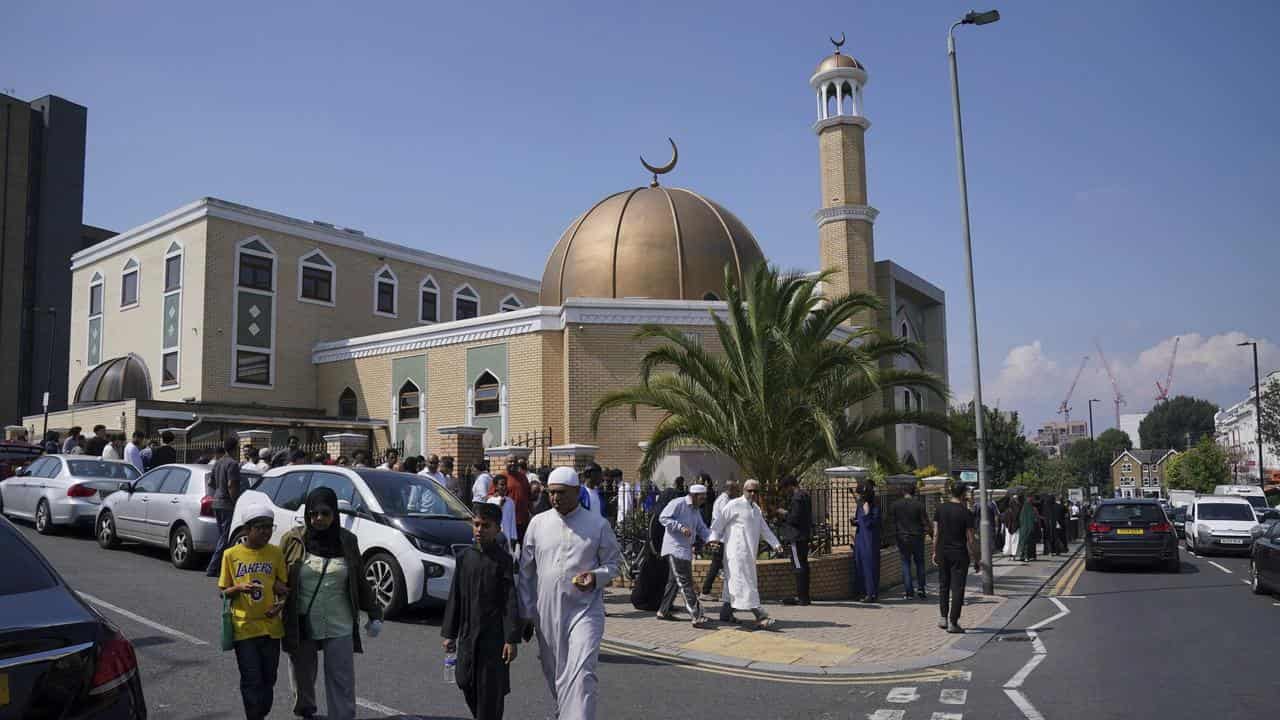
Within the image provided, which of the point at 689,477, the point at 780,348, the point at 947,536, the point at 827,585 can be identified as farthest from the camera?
the point at 689,477

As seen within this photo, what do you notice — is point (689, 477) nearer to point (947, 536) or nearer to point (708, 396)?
point (708, 396)

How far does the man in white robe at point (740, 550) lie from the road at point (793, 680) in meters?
2.22

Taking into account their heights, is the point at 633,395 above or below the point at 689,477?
above

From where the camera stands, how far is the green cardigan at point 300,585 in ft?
18.2

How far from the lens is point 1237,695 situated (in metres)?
7.41

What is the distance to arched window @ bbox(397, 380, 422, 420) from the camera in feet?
97.6

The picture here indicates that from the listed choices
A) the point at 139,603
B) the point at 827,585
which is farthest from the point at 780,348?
the point at 139,603

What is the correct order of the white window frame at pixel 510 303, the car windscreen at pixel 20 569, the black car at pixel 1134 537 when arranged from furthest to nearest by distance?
the white window frame at pixel 510 303, the black car at pixel 1134 537, the car windscreen at pixel 20 569

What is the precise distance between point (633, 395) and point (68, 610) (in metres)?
12.5

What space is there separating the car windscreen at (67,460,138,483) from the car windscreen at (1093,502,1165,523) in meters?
18.3

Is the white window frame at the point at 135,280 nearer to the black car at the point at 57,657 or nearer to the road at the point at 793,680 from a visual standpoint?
the road at the point at 793,680

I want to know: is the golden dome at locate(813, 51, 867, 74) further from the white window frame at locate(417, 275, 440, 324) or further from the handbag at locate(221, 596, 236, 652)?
the handbag at locate(221, 596, 236, 652)

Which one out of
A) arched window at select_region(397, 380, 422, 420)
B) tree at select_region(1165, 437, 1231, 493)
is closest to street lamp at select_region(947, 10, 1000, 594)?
arched window at select_region(397, 380, 422, 420)

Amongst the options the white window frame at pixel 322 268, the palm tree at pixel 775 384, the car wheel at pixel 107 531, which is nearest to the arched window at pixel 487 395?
the white window frame at pixel 322 268
